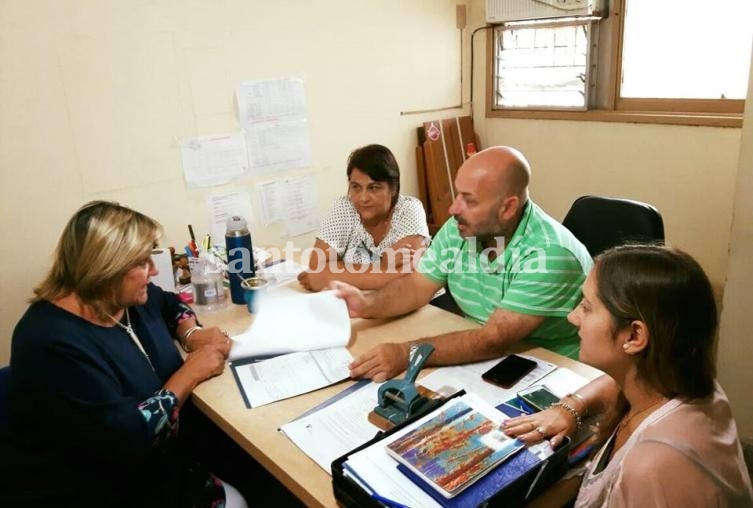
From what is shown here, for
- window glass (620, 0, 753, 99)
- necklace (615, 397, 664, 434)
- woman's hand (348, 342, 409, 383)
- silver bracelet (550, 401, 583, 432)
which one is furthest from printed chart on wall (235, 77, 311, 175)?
necklace (615, 397, 664, 434)

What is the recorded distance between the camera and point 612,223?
208 centimetres

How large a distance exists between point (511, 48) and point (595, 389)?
8.98 ft

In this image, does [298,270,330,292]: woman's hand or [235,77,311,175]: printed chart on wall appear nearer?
[298,270,330,292]: woman's hand

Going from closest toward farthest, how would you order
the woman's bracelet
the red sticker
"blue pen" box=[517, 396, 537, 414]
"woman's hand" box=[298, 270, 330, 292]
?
"blue pen" box=[517, 396, 537, 414] → the woman's bracelet → "woman's hand" box=[298, 270, 330, 292] → the red sticker

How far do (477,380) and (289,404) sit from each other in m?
0.45

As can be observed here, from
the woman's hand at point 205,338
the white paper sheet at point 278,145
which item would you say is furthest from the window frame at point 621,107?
the woman's hand at point 205,338

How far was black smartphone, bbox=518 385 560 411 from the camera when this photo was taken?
1217mm

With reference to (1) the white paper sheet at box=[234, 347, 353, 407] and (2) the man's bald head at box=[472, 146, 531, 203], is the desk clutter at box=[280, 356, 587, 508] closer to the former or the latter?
(1) the white paper sheet at box=[234, 347, 353, 407]

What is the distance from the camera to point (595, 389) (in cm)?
122

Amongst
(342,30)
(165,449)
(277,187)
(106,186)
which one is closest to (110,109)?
(106,186)

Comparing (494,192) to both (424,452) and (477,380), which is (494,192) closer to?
(477,380)

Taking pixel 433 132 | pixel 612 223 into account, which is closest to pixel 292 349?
pixel 612 223

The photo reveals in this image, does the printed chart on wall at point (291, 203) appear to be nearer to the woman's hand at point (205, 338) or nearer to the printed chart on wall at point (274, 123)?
the printed chart on wall at point (274, 123)

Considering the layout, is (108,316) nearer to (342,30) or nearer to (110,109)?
(110,109)
